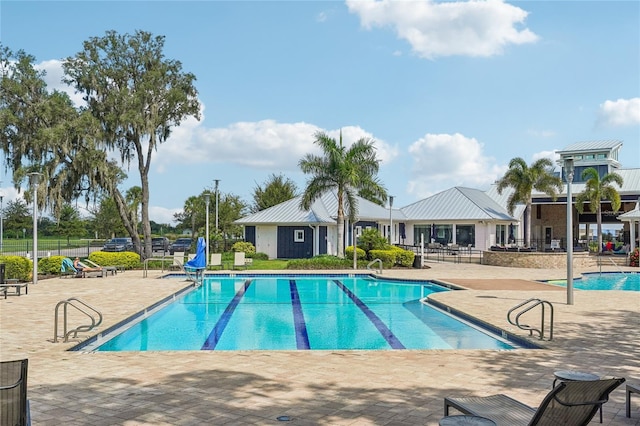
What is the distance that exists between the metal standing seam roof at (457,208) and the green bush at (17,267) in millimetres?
25662

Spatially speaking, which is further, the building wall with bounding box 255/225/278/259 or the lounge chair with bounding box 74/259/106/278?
the building wall with bounding box 255/225/278/259

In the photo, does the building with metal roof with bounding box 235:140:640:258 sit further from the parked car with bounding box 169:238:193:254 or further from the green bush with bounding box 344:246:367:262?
the parked car with bounding box 169:238:193:254

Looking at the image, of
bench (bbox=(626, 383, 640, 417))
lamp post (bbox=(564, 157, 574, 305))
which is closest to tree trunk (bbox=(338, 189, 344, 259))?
lamp post (bbox=(564, 157, 574, 305))

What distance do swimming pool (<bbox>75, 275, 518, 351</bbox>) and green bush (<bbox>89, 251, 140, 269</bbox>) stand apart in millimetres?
7192

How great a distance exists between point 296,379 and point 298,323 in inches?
221

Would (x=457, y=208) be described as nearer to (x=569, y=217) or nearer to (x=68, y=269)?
(x=569, y=217)

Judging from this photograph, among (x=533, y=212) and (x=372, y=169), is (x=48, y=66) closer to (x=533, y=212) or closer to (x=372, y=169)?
(x=372, y=169)

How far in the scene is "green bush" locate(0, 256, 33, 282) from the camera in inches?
708

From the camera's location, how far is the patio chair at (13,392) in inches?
147

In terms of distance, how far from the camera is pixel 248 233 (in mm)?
31375

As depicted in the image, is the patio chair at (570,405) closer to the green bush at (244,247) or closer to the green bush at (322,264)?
the green bush at (322,264)

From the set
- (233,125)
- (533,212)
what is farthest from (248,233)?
(533,212)

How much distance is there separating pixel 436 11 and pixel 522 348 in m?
7.63

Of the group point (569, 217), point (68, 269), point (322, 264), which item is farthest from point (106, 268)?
point (569, 217)
